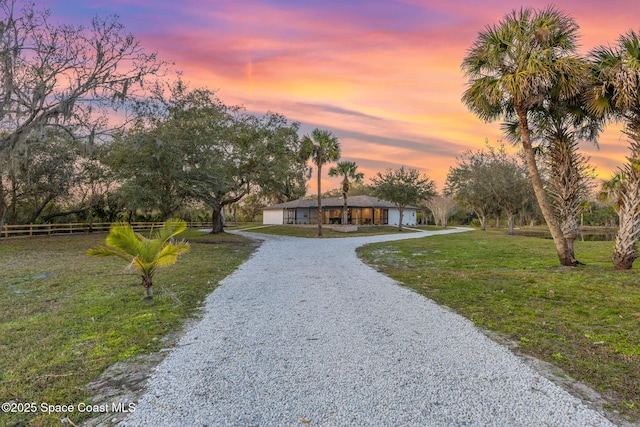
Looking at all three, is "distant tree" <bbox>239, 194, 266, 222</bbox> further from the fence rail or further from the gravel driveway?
the gravel driveway

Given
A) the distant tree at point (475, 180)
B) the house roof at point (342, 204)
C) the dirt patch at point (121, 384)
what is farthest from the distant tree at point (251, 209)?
the dirt patch at point (121, 384)

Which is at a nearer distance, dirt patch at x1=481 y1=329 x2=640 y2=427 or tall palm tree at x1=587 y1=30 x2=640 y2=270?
dirt patch at x1=481 y1=329 x2=640 y2=427

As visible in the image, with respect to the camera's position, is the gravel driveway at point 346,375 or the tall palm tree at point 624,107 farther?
the tall palm tree at point 624,107

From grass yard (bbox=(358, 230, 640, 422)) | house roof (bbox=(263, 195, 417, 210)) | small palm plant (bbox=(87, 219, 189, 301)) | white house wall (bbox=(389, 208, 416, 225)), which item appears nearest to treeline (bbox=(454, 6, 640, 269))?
grass yard (bbox=(358, 230, 640, 422))

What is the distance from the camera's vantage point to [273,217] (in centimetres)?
4428

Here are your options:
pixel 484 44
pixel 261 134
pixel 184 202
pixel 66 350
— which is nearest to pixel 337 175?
pixel 261 134

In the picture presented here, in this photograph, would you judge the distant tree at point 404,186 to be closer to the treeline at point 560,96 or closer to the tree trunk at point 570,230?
the treeline at point 560,96

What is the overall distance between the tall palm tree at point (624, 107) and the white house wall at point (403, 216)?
3072cm

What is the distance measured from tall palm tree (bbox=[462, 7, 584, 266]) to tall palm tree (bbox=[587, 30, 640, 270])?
50 cm

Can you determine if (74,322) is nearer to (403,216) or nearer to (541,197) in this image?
(541,197)

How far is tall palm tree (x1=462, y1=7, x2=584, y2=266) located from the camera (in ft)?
27.0

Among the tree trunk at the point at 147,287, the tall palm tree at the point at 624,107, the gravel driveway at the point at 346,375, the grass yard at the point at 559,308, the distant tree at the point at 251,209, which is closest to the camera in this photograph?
the gravel driveway at the point at 346,375

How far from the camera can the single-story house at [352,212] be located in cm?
3747

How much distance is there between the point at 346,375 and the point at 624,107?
9.57 meters
